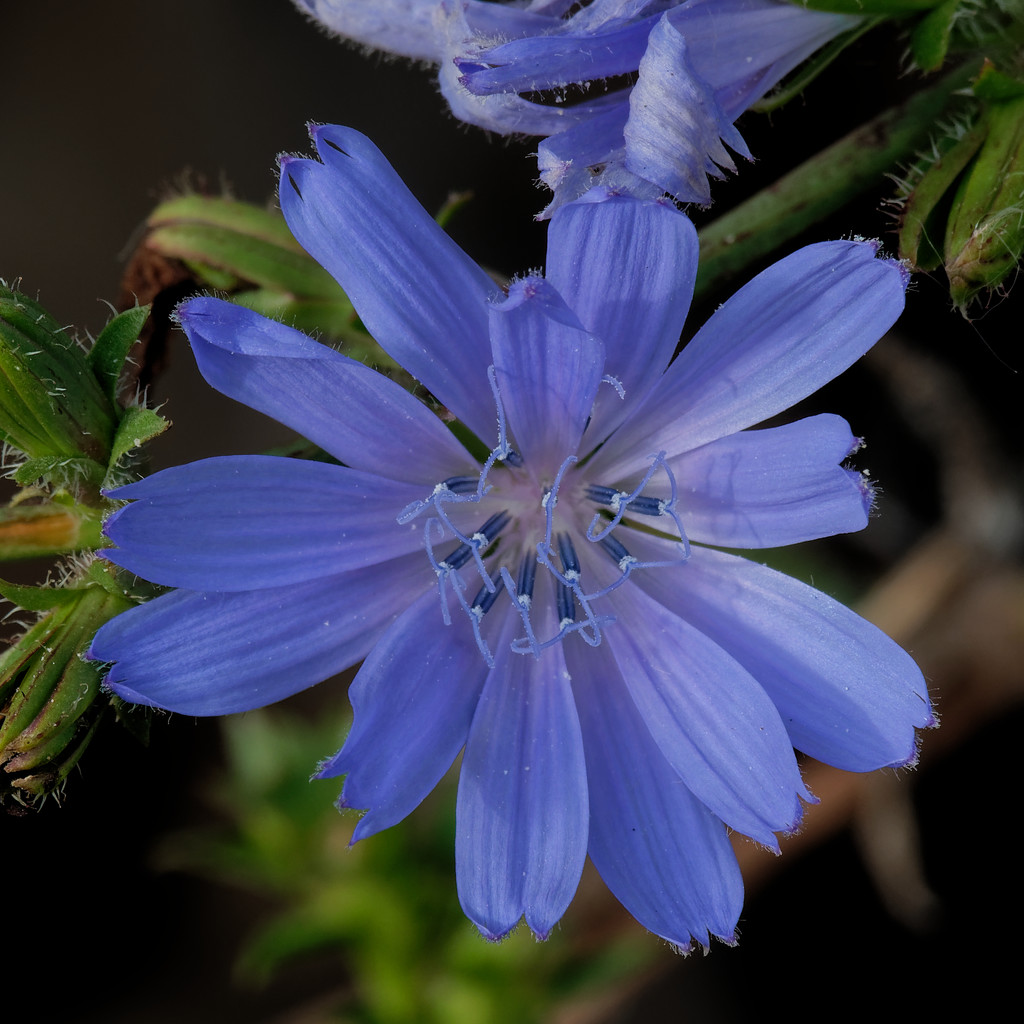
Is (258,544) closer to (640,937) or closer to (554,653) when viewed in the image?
(554,653)

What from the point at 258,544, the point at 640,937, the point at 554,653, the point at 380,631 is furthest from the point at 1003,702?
the point at 258,544

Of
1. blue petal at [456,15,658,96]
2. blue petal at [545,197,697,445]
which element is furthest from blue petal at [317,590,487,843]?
blue petal at [456,15,658,96]

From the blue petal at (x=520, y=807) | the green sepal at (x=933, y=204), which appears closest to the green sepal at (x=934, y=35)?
the green sepal at (x=933, y=204)

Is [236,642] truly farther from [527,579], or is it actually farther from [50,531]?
[527,579]

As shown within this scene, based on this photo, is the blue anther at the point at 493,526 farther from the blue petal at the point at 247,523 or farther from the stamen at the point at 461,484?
the blue petal at the point at 247,523

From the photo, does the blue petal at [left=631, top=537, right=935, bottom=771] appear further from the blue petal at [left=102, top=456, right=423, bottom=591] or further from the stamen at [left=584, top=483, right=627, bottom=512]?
the blue petal at [left=102, top=456, right=423, bottom=591]
